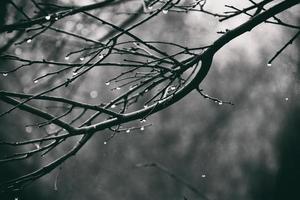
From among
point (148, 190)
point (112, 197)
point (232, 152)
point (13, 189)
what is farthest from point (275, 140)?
point (13, 189)

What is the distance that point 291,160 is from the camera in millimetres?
9516

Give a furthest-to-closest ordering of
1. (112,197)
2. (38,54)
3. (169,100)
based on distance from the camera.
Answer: (112,197)
(38,54)
(169,100)

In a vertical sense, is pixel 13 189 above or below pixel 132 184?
above

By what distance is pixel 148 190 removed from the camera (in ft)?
28.5

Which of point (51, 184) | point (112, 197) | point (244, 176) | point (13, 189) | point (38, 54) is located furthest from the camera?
point (244, 176)

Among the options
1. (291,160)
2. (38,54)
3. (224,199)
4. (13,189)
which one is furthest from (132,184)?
(13,189)

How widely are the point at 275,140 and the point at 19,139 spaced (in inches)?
309

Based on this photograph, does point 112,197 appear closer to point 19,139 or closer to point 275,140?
point 19,139

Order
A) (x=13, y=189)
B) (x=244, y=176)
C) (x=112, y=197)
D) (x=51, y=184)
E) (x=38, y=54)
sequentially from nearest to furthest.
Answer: (x=13, y=189) → (x=38, y=54) → (x=51, y=184) → (x=112, y=197) → (x=244, y=176)

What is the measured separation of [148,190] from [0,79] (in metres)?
5.10

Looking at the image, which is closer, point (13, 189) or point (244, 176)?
point (13, 189)

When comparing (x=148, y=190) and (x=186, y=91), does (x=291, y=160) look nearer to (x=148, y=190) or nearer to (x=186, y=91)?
(x=148, y=190)

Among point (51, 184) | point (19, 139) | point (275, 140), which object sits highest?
point (19, 139)

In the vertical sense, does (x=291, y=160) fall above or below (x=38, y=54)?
below
